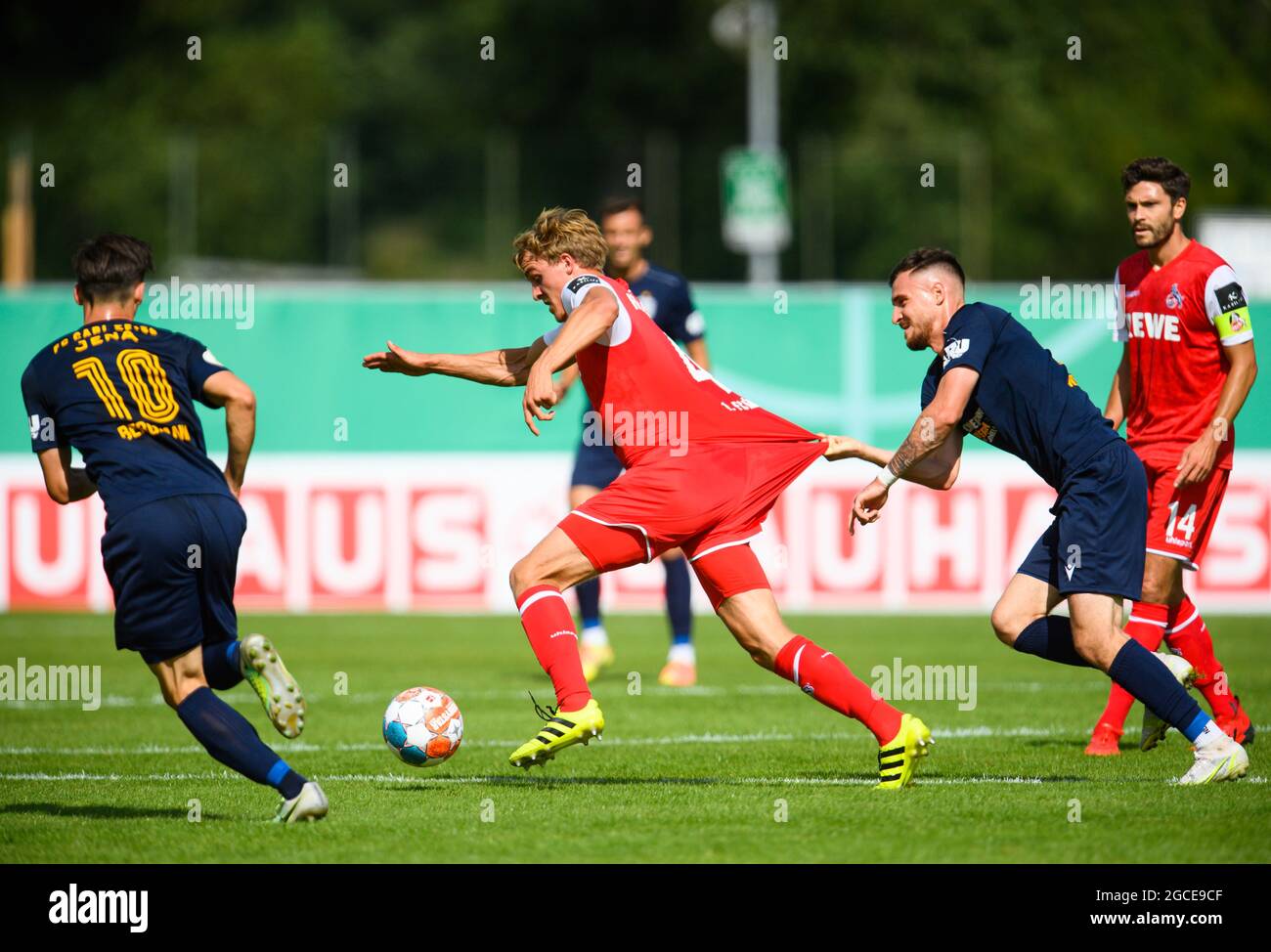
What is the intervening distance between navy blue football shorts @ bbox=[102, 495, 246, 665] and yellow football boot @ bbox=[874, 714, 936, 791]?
2.64 m

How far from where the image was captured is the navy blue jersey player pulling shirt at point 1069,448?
282 inches

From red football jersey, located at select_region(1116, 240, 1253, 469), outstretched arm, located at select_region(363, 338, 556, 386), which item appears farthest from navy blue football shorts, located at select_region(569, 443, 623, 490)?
red football jersey, located at select_region(1116, 240, 1253, 469)

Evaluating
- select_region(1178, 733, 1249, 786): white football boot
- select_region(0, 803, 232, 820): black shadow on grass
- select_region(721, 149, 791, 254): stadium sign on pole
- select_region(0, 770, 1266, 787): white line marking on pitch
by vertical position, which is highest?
select_region(721, 149, 791, 254): stadium sign on pole

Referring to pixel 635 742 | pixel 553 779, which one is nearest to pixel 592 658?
pixel 635 742

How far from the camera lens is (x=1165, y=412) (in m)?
8.50

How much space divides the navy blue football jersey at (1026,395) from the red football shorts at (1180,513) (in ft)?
3.94

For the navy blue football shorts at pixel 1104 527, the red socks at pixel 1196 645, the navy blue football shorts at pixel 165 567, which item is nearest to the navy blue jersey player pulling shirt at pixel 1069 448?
the navy blue football shorts at pixel 1104 527

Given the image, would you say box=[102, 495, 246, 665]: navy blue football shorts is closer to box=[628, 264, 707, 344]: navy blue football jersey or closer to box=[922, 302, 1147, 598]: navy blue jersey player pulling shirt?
box=[922, 302, 1147, 598]: navy blue jersey player pulling shirt

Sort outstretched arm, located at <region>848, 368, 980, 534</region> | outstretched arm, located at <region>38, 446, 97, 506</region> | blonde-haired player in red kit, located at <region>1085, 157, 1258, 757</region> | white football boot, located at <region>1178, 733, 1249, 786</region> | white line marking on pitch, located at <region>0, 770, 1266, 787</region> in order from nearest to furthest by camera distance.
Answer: outstretched arm, located at <region>38, 446, 97, 506</region> < outstretched arm, located at <region>848, 368, 980, 534</region> < white football boot, located at <region>1178, 733, 1249, 786</region> < white line marking on pitch, located at <region>0, 770, 1266, 787</region> < blonde-haired player in red kit, located at <region>1085, 157, 1258, 757</region>

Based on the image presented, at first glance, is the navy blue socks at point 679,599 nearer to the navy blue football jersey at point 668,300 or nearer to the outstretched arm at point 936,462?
the navy blue football jersey at point 668,300

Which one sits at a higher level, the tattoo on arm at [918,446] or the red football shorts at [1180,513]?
the tattoo on arm at [918,446]

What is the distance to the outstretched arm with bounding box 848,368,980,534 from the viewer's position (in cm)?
701

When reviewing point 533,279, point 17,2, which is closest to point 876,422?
point 533,279

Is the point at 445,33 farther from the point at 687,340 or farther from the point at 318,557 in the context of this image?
the point at 687,340
